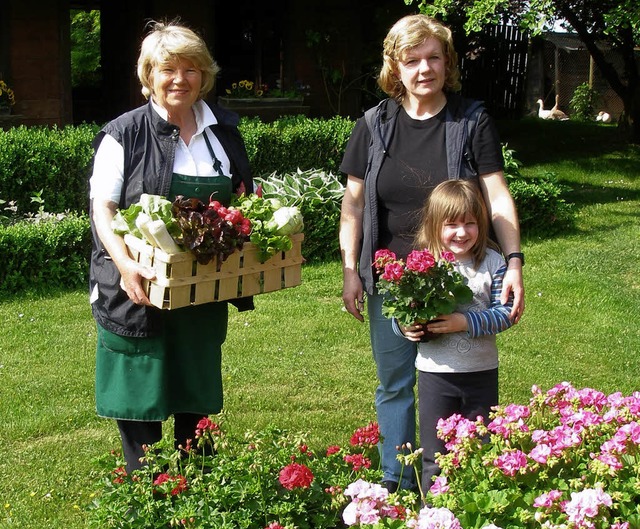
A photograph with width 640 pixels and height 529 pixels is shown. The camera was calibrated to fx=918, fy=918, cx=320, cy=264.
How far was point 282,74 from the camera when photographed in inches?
477

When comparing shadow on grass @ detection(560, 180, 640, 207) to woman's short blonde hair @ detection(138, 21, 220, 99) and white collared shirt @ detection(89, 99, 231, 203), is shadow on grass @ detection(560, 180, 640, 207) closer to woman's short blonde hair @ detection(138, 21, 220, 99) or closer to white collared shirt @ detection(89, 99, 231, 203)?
white collared shirt @ detection(89, 99, 231, 203)

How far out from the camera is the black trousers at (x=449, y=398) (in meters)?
3.24

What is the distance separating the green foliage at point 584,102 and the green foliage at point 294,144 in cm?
1423

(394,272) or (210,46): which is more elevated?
(210,46)

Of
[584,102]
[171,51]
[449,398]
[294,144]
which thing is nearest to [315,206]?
[294,144]

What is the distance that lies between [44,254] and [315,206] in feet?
7.32

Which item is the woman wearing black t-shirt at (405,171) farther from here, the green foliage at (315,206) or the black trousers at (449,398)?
the green foliage at (315,206)

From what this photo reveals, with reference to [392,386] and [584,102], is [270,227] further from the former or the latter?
[584,102]

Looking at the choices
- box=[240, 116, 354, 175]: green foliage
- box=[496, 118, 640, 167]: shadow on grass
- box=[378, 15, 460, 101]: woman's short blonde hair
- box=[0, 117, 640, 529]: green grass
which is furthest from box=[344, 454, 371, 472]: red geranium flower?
box=[496, 118, 640, 167]: shadow on grass

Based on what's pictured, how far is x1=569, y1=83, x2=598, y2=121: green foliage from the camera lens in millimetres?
22312

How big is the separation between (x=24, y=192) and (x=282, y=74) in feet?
16.4

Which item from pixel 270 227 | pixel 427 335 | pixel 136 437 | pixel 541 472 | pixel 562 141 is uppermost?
pixel 270 227

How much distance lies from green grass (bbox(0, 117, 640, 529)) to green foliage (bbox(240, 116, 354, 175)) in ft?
5.68

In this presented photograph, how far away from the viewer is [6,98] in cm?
973
